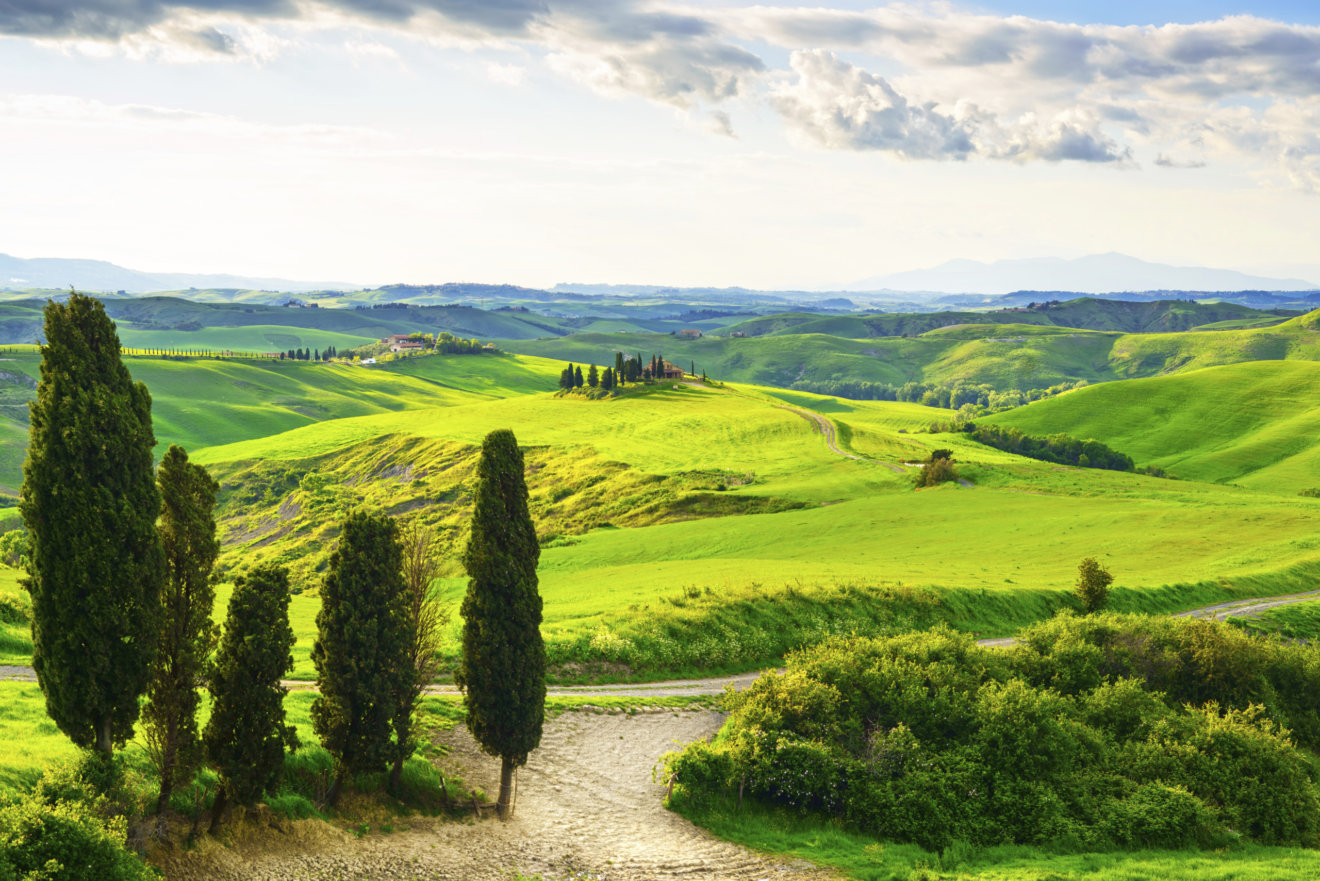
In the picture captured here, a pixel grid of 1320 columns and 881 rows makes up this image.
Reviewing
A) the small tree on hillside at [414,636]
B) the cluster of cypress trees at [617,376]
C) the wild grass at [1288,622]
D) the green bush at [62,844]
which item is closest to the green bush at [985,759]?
the small tree on hillside at [414,636]

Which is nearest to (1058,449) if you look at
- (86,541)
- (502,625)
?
(502,625)

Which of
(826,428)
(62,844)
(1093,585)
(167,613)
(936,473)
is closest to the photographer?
(62,844)

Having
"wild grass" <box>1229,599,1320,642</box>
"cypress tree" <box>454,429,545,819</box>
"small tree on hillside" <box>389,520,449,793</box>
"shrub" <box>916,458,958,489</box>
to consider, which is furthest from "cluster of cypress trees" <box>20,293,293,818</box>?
"shrub" <box>916,458,958,489</box>

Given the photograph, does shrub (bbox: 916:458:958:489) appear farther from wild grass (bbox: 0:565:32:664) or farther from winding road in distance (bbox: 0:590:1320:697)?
wild grass (bbox: 0:565:32:664)

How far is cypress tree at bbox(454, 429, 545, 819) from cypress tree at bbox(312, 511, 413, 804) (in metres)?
3.27

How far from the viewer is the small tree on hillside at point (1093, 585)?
2437 inches

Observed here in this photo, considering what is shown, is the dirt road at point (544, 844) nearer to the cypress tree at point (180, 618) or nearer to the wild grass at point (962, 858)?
the wild grass at point (962, 858)

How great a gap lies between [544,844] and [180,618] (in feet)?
45.7

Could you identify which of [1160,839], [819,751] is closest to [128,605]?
[819,751]

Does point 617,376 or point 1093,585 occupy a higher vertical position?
point 617,376

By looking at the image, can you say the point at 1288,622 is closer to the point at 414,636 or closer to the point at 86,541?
the point at 414,636

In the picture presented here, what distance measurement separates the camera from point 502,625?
1288 inches

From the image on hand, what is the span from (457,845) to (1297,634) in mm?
63411

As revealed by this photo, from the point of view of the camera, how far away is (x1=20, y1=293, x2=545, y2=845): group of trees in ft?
79.4
